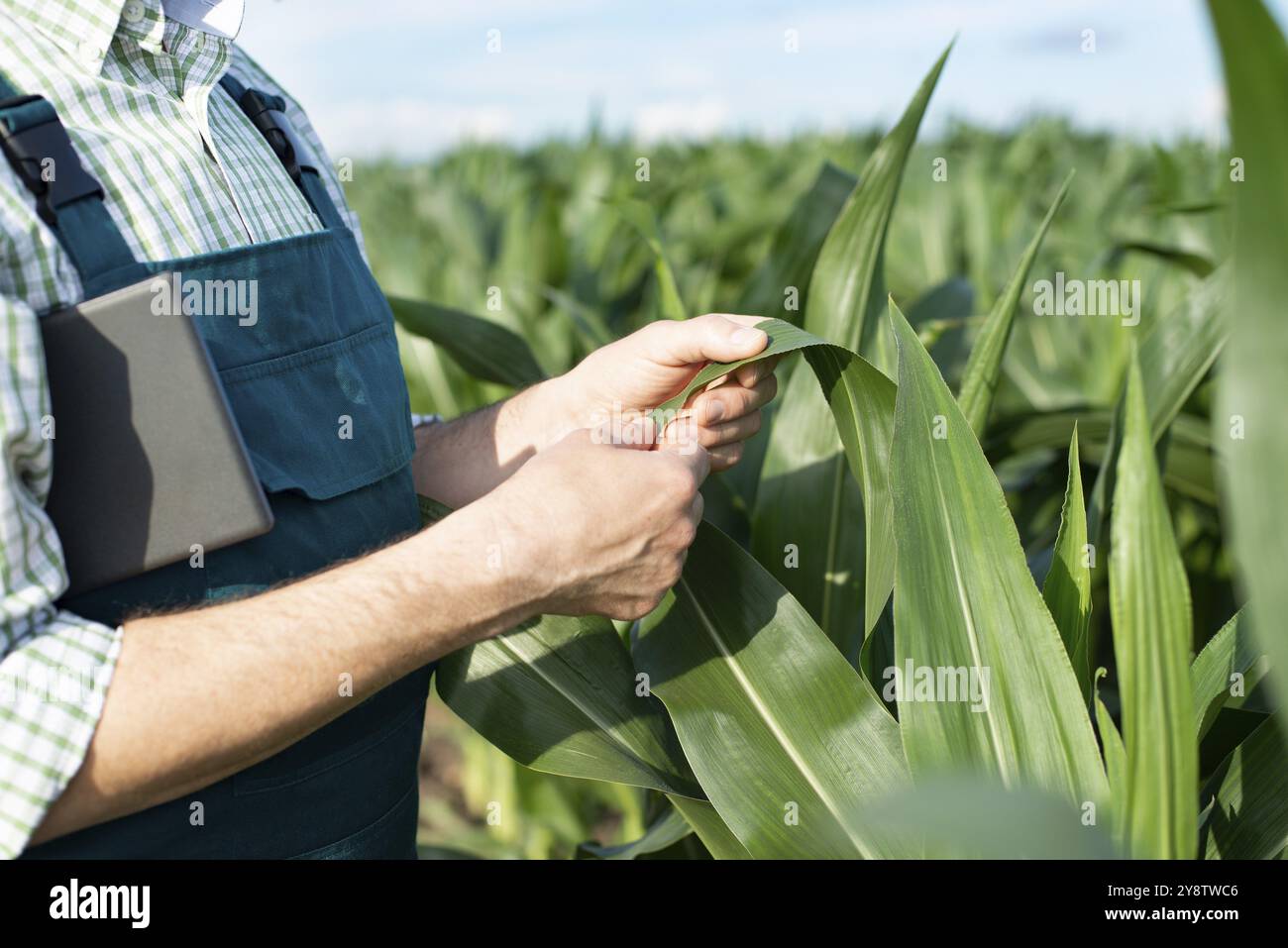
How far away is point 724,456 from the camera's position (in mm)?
1008

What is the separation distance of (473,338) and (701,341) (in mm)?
655

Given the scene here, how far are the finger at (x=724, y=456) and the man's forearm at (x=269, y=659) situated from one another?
314 millimetres

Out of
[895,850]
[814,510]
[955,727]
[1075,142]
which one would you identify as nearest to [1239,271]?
[955,727]

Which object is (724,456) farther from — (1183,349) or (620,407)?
(1183,349)

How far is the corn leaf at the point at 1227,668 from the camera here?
75 centimetres

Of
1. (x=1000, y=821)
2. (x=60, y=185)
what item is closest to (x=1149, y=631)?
(x=1000, y=821)

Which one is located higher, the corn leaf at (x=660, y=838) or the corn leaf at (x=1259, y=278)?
the corn leaf at (x=1259, y=278)

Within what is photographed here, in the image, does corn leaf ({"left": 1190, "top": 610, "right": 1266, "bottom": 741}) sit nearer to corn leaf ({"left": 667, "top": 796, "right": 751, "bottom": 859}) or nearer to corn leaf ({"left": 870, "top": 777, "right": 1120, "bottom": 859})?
corn leaf ({"left": 870, "top": 777, "right": 1120, "bottom": 859})

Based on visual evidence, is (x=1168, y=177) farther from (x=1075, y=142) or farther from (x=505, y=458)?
(x=1075, y=142)

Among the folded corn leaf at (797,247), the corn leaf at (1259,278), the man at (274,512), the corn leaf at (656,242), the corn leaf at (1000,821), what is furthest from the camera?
the folded corn leaf at (797,247)

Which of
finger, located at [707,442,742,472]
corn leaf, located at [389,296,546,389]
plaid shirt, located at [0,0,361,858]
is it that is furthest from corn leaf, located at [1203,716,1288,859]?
corn leaf, located at [389,296,546,389]

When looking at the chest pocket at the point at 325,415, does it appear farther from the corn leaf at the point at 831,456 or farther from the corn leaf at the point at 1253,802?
the corn leaf at the point at 1253,802

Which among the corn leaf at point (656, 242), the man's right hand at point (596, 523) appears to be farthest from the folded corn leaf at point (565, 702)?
the corn leaf at point (656, 242)

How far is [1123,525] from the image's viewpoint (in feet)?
1.80
